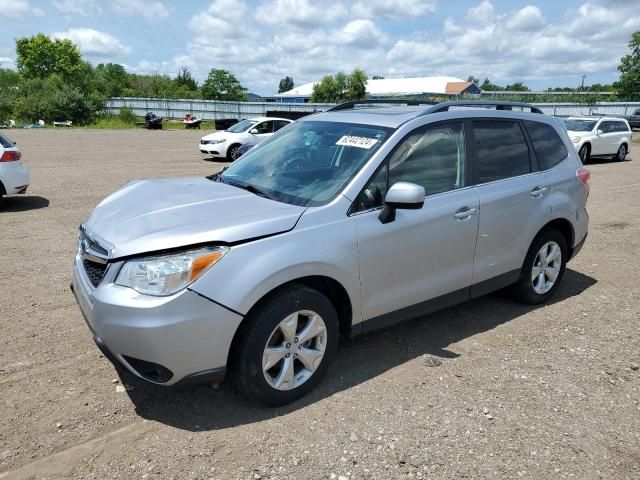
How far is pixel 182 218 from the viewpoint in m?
3.10

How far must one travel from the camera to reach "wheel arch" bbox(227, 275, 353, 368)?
2.97 m

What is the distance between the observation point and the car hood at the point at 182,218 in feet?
9.43

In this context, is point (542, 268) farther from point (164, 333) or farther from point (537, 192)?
point (164, 333)

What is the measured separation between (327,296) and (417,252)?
0.76m

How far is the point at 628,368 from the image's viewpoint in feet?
12.7

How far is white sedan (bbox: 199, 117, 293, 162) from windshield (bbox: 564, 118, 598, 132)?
10118 millimetres

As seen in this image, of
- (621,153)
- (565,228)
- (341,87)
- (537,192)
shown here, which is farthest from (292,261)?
(341,87)

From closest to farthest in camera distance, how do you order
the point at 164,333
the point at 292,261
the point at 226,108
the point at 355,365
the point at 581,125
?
the point at 164,333 < the point at 292,261 < the point at 355,365 < the point at 581,125 < the point at 226,108

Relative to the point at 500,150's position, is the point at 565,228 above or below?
below

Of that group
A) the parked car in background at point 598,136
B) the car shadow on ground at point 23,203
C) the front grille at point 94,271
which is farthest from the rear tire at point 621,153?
the front grille at point 94,271

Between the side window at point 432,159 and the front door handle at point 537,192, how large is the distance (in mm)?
870

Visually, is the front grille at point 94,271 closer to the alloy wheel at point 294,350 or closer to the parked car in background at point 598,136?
the alloy wheel at point 294,350

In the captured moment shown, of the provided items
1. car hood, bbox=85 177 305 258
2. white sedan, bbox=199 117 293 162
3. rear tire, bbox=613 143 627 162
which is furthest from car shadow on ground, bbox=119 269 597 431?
rear tire, bbox=613 143 627 162

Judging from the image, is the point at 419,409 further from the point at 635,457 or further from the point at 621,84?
the point at 621,84
